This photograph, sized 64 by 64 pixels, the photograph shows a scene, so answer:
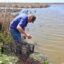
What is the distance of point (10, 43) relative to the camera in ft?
20.4

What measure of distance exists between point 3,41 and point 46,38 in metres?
3.64

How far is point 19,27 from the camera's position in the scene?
234 inches

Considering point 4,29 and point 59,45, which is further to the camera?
point 59,45

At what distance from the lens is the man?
601cm

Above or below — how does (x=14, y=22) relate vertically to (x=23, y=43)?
above

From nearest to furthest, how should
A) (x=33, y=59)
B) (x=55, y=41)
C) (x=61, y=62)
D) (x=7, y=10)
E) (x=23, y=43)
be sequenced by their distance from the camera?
(x=33, y=59)
(x=23, y=43)
(x=61, y=62)
(x=7, y=10)
(x=55, y=41)

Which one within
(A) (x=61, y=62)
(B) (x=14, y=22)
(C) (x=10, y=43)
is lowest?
(A) (x=61, y=62)

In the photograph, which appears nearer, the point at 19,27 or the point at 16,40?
the point at 19,27

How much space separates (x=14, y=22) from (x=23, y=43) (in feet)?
1.71

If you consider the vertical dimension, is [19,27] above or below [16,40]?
above

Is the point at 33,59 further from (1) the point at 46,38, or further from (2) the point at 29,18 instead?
(1) the point at 46,38

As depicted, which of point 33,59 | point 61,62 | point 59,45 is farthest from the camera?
point 59,45

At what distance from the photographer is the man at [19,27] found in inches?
237

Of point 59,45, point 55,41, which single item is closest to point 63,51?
point 59,45
